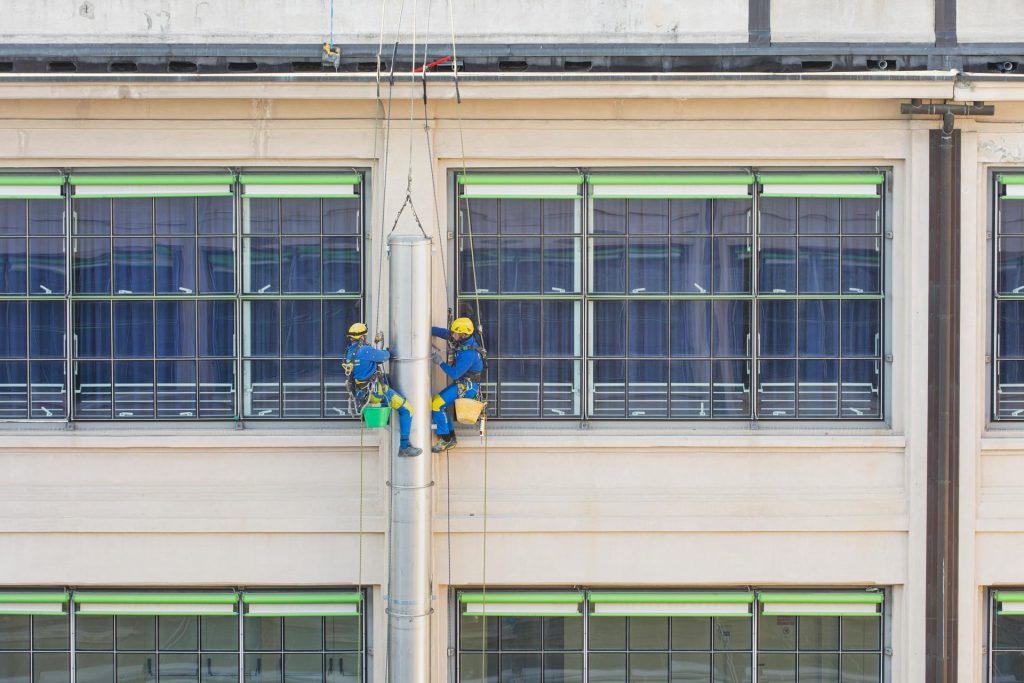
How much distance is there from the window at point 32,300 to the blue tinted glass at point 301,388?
7.30 ft

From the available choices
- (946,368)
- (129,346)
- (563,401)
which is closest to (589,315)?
(563,401)

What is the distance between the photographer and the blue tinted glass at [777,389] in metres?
12.5

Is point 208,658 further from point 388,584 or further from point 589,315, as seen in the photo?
point 589,315

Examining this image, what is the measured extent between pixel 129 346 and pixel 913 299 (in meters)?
7.76

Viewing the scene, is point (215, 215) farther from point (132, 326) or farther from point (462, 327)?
point (462, 327)

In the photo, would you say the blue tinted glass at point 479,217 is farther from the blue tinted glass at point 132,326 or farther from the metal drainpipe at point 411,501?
the blue tinted glass at point 132,326

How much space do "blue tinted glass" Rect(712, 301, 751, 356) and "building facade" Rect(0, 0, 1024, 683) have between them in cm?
6

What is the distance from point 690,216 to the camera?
12391 mm

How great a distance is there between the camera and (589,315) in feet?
40.9

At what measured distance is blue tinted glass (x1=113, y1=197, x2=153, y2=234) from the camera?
40.7 feet

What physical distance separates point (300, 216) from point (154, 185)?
4.77 ft

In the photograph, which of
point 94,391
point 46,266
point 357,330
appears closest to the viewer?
point 357,330

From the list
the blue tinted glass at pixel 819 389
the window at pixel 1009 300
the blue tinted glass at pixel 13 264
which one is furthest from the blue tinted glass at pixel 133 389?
the window at pixel 1009 300

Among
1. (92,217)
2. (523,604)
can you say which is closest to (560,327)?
(523,604)
